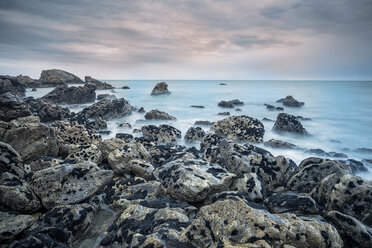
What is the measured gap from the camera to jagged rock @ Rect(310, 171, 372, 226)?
4160mm

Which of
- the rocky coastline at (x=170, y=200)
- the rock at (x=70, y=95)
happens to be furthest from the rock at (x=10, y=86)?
the rocky coastline at (x=170, y=200)

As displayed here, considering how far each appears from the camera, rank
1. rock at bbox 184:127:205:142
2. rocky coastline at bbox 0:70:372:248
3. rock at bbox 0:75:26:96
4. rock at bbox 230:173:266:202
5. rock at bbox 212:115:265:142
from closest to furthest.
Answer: rocky coastline at bbox 0:70:372:248
rock at bbox 230:173:266:202
rock at bbox 184:127:205:142
rock at bbox 212:115:265:142
rock at bbox 0:75:26:96

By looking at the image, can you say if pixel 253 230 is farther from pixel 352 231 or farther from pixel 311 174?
pixel 311 174

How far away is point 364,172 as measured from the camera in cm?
841

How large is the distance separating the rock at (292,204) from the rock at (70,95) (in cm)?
2844

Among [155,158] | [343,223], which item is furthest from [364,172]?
[155,158]

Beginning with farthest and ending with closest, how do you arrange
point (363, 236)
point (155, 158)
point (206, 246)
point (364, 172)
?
1. point (364, 172)
2. point (155, 158)
3. point (363, 236)
4. point (206, 246)

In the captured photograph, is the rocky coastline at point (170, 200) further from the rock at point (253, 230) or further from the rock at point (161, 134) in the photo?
the rock at point (161, 134)

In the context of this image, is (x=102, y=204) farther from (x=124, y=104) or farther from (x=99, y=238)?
(x=124, y=104)

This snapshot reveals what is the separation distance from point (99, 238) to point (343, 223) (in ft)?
14.3

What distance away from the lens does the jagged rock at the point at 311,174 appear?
18.5 feet

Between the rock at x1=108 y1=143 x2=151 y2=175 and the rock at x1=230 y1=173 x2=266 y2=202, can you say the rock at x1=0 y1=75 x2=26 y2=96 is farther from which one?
the rock at x1=230 y1=173 x2=266 y2=202

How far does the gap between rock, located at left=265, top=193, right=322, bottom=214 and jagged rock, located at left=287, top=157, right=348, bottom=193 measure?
141 cm

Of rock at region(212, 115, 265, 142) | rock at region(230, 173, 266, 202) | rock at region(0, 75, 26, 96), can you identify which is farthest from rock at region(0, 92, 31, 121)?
rock at region(0, 75, 26, 96)
